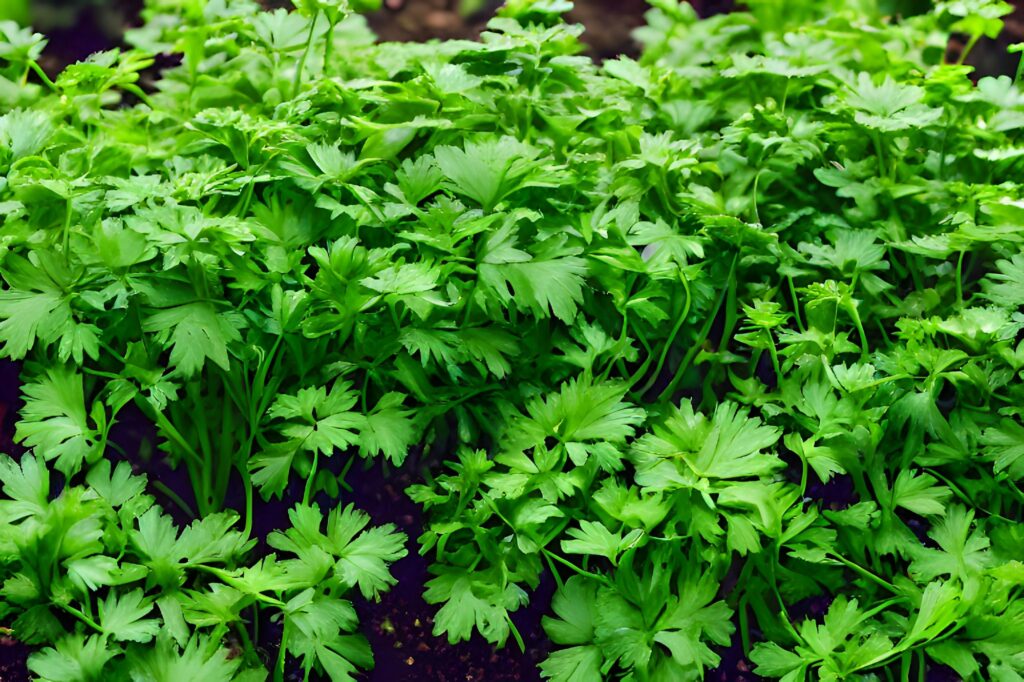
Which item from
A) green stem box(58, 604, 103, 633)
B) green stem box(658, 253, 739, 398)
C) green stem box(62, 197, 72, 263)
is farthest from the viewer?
green stem box(658, 253, 739, 398)

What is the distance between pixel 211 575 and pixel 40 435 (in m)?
0.26

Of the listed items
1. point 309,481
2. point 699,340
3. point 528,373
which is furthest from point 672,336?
point 309,481

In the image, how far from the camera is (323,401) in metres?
1.10

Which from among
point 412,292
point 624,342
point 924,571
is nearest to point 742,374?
point 624,342

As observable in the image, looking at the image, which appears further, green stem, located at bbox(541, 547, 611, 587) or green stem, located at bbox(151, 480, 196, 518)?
green stem, located at bbox(151, 480, 196, 518)

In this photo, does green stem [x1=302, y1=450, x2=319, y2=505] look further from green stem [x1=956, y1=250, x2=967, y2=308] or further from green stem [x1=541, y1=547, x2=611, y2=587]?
green stem [x1=956, y1=250, x2=967, y2=308]

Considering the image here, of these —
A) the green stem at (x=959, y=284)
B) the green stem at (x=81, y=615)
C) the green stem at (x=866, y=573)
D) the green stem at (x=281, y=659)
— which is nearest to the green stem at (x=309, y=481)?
the green stem at (x=281, y=659)

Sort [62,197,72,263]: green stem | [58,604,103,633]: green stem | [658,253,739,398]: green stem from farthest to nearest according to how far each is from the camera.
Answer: [658,253,739,398]: green stem
[62,197,72,263]: green stem
[58,604,103,633]: green stem

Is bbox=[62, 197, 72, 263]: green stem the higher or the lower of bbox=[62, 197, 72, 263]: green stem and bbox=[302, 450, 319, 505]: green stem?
the higher

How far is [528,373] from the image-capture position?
118cm

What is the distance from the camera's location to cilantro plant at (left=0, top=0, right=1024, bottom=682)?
1.04 m

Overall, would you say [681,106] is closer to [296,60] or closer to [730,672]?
[296,60]

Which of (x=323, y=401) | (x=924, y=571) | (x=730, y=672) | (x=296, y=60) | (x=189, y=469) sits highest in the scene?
(x=296, y=60)

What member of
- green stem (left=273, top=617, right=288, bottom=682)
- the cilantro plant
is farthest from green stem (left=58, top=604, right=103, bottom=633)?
green stem (left=273, top=617, right=288, bottom=682)
